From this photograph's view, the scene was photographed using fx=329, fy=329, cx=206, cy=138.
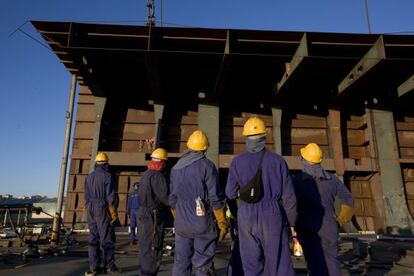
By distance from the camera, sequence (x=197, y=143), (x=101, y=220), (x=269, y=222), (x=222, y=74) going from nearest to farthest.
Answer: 1. (x=269, y=222)
2. (x=197, y=143)
3. (x=101, y=220)
4. (x=222, y=74)

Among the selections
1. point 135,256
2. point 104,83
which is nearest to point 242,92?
point 104,83

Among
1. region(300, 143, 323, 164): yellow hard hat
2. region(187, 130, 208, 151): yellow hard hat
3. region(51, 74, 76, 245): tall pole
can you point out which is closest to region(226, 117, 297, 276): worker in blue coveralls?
region(187, 130, 208, 151): yellow hard hat

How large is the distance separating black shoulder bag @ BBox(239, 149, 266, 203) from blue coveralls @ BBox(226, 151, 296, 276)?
0.04 m

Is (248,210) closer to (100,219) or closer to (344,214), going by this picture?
(344,214)

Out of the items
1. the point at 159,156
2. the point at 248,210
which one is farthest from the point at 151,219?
the point at 248,210

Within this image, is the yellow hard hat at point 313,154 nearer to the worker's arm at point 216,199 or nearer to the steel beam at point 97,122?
the worker's arm at point 216,199

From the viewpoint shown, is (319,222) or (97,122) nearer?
(319,222)

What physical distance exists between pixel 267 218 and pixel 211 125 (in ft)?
24.8

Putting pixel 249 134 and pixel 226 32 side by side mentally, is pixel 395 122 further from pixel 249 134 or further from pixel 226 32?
pixel 249 134

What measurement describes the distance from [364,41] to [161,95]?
597 centimetres

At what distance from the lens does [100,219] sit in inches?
187

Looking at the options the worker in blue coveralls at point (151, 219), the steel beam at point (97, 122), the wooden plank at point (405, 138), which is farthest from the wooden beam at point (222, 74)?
the wooden plank at point (405, 138)

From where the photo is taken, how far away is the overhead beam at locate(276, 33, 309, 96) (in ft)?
27.5

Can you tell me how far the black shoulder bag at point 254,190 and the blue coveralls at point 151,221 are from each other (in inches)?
59.8
